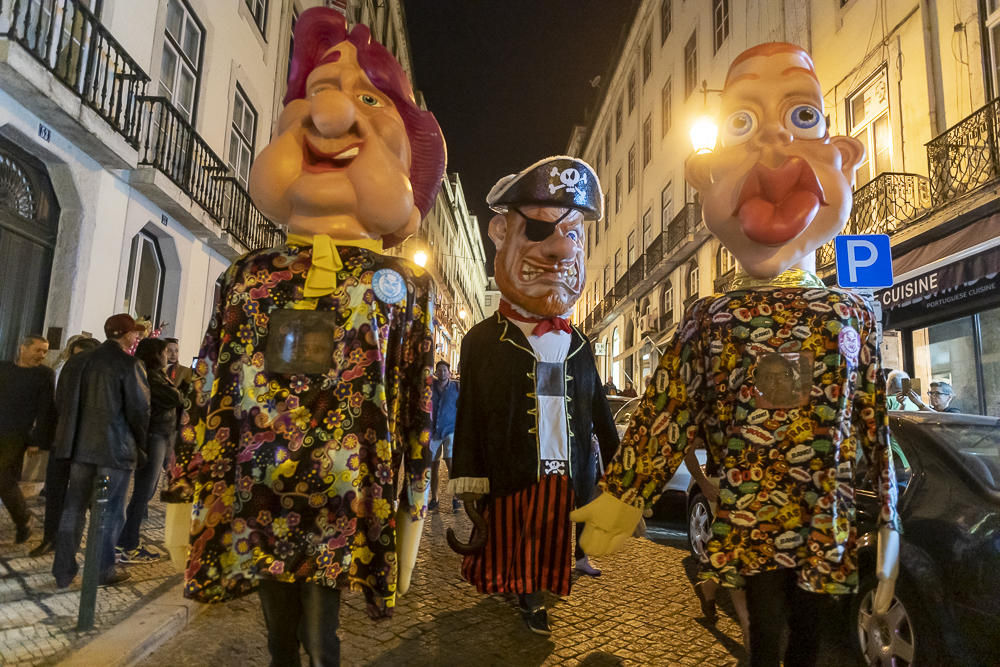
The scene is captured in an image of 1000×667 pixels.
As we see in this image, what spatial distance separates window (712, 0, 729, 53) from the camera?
58.6ft

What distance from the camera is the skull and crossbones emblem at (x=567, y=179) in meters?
3.96

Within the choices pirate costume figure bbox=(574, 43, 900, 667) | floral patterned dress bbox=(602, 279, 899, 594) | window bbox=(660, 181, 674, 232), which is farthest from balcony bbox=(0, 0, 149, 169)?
window bbox=(660, 181, 674, 232)

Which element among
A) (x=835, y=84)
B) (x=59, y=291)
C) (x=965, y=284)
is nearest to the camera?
(x=59, y=291)

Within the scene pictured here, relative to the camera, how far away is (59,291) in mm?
7699

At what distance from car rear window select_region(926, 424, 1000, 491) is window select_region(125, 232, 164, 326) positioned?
896 cm

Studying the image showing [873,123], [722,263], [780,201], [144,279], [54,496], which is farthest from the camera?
[722,263]

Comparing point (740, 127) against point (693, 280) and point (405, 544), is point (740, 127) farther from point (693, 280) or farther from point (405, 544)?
point (693, 280)

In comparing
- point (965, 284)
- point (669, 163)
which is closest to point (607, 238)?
point (669, 163)

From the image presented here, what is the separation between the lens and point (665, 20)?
23.7 metres

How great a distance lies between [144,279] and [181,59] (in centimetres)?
332

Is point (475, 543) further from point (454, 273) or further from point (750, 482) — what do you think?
point (454, 273)

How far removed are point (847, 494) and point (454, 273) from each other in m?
47.3

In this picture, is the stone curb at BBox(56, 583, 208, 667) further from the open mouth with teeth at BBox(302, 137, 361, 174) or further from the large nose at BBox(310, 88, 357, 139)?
the large nose at BBox(310, 88, 357, 139)

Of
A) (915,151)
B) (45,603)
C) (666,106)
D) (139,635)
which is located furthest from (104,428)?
(666,106)
